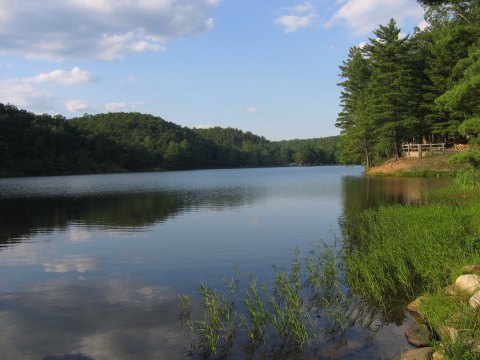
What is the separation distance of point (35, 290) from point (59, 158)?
429 ft

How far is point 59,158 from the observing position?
133 meters

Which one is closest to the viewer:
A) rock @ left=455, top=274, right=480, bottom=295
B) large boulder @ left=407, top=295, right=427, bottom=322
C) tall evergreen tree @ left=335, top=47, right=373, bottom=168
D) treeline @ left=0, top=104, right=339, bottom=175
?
rock @ left=455, top=274, right=480, bottom=295

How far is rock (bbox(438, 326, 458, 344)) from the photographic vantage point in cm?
696

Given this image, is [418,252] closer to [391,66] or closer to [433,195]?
[433,195]

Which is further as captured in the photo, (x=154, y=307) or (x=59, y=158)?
(x=59, y=158)

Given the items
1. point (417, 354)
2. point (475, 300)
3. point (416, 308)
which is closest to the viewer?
point (417, 354)

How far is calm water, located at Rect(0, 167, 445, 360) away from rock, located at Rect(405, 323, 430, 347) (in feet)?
0.70

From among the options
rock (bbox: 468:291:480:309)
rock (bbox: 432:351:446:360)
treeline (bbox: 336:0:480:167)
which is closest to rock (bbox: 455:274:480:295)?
rock (bbox: 468:291:480:309)

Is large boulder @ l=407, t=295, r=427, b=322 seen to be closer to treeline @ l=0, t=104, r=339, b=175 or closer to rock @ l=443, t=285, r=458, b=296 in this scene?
rock @ l=443, t=285, r=458, b=296

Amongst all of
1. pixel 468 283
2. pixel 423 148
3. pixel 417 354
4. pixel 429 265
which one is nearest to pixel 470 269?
pixel 468 283

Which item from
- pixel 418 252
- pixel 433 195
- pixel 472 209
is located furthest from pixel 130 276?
pixel 433 195

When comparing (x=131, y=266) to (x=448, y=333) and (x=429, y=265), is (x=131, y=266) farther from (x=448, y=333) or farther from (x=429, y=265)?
(x=448, y=333)

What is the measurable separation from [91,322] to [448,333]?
771 centimetres

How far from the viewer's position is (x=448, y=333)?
7.29 m
